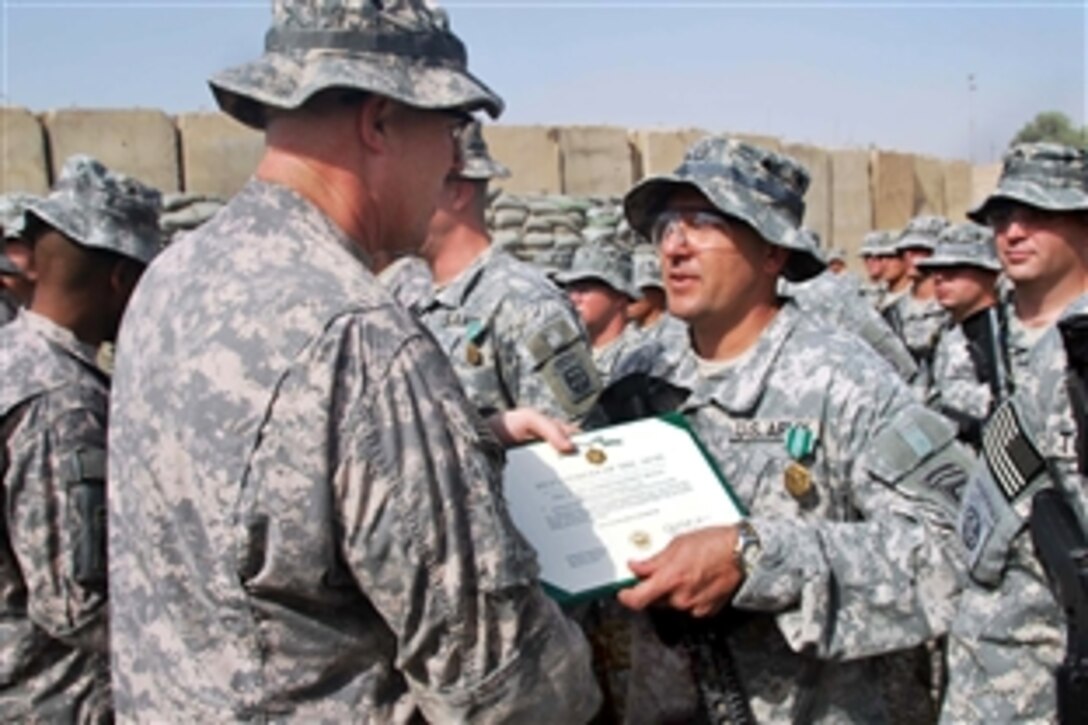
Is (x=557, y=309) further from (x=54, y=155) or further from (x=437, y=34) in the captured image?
(x=54, y=155)

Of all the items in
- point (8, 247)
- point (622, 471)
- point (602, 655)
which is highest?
point (8, 247)

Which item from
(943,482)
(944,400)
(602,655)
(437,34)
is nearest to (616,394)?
(602,655)

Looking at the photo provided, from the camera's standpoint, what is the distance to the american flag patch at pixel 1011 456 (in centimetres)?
225

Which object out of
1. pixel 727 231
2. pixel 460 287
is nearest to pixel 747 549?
pixel 727 231

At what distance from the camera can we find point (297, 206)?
69.9 inches

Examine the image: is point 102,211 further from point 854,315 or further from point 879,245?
point 879,245

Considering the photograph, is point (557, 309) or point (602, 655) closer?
point (602, 655)

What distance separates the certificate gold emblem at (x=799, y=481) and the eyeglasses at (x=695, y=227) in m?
0.60

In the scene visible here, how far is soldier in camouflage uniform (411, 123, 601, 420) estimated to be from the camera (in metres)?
3.73

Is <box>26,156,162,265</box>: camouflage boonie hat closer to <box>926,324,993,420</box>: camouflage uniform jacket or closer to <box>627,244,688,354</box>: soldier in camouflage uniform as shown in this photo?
<box>926,324,993,420</box>: camouflage uniform jacket

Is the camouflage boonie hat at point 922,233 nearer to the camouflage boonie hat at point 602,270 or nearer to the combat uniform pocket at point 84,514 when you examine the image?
the camouflage boonie hat at point 602,270

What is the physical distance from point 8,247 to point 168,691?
14.5 feet

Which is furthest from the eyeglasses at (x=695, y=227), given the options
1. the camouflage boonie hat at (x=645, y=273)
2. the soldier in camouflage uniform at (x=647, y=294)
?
the camouflage boonie hat at (x=645, y=273)

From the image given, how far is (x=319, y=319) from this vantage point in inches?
63.1
